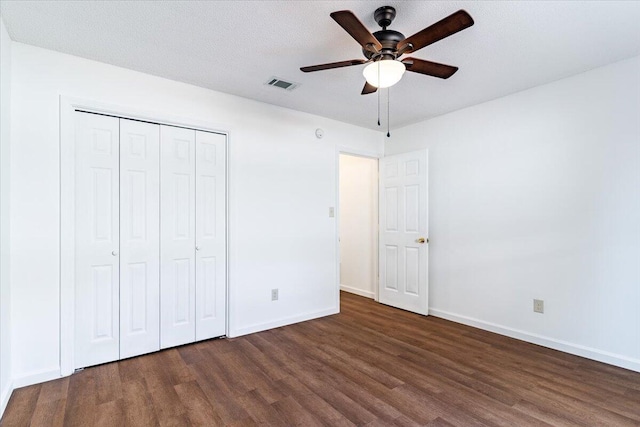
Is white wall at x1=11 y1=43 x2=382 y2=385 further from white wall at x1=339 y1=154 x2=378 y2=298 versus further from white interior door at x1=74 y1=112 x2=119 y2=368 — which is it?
white wall at x1=339 y1=154 x2=378 y2=298

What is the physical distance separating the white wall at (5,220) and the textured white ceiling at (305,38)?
253 mm

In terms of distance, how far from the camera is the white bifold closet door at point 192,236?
3.02m

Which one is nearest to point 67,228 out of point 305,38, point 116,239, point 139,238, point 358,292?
point 116,239

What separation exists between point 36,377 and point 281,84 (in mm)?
3135

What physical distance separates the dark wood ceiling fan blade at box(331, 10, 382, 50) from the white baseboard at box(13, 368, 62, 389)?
319 centimetres

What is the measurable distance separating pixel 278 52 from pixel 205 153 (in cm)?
128

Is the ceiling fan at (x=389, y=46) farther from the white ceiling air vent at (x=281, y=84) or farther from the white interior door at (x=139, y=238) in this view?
the white interior door at (x=139, y=238)

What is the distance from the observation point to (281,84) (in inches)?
123

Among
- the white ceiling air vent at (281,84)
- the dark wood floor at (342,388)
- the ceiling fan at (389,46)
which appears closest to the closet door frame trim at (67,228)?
the dark wood floor at (342,388)

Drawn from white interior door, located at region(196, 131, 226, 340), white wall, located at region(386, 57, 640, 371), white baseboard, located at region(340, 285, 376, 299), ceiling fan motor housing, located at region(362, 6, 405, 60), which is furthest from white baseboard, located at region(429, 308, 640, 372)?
ceiling fan motor housing, located at region(362, 6, 405, 60)

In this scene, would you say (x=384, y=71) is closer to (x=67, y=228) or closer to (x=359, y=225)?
(x=67, y=228)

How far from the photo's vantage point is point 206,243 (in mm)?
3234

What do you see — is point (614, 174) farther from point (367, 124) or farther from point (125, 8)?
point (125, 8)

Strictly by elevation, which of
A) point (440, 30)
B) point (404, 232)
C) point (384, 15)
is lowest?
point (404, 232)
